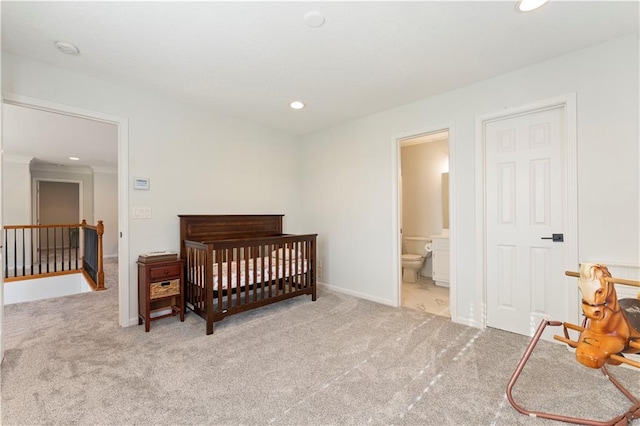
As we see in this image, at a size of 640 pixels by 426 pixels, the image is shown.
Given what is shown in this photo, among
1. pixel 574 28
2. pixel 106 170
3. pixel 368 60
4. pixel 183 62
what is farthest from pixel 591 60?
pixel 106 170

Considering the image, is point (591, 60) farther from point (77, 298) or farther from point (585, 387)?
point (77, 298)

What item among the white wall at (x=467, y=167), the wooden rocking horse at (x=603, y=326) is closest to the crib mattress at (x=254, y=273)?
the white wall at (x=467, y=167)

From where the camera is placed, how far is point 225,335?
258 centimetres

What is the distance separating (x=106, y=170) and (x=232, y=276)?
6573 millimetres

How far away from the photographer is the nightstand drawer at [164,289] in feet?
8.95

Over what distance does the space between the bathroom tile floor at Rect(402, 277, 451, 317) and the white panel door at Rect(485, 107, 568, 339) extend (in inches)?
24.7

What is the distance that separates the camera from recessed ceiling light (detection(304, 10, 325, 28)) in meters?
1.79

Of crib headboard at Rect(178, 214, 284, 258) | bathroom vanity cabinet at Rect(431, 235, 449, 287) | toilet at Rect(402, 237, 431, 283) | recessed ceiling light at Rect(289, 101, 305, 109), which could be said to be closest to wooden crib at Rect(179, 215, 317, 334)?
crib headboard at Rect(178, 214, 284, 258)

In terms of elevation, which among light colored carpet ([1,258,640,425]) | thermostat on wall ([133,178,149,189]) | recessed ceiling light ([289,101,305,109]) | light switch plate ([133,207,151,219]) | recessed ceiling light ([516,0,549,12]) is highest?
recessed ceiling light ([516,0,549,12])

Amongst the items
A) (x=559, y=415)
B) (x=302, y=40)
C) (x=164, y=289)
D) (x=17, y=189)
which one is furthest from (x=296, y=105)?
(x=17, y=189)

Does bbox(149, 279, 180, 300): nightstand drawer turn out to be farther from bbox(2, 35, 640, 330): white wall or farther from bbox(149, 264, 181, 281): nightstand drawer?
bbox(2, 35, 640, 330): white wall

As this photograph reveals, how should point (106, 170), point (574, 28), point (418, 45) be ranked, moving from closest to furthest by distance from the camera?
1. point (574, 28)
2. point (418, 45)
3. point (106, 170)

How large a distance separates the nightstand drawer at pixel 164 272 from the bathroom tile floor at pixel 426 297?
8.41ft

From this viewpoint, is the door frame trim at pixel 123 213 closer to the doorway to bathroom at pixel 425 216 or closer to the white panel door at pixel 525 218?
the doorway to bathroom at pixel 425 216
